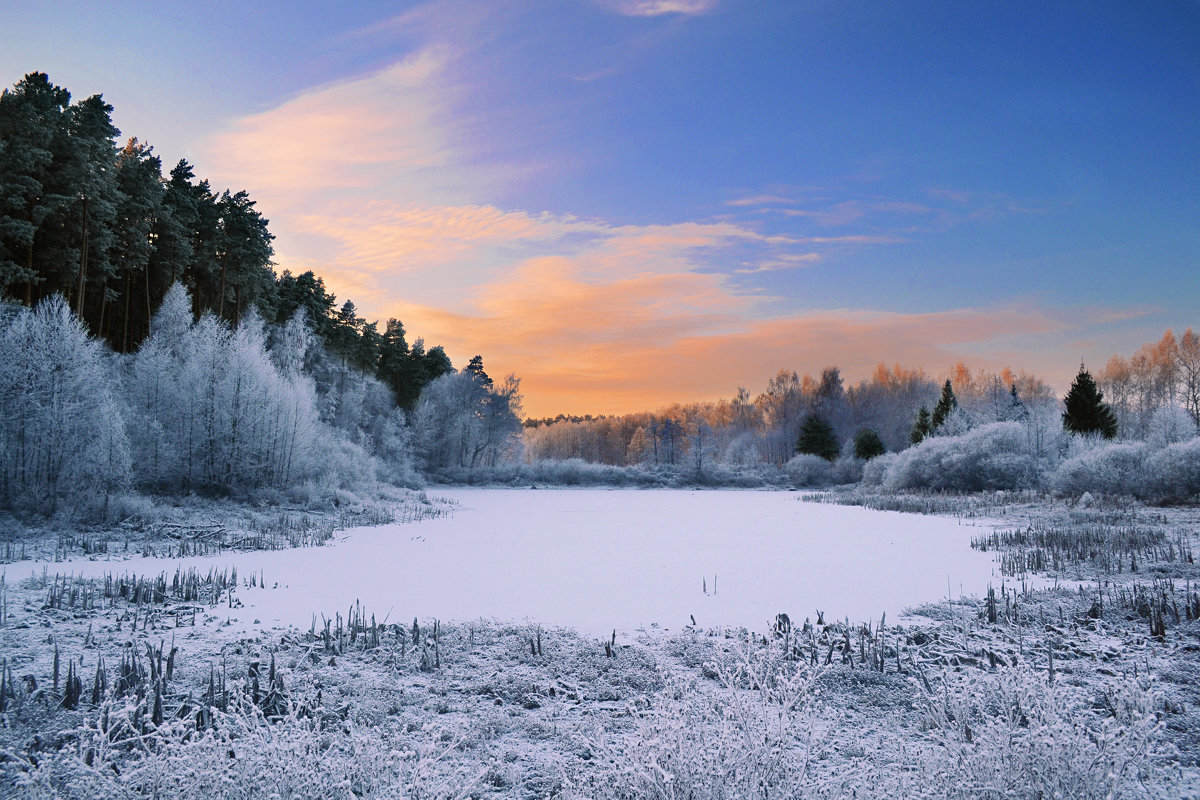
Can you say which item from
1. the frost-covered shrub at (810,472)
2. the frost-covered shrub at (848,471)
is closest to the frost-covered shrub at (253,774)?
the frost-covered shrub at (810,472)

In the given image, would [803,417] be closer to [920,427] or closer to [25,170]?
[920,427]

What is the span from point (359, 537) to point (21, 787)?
546 inches

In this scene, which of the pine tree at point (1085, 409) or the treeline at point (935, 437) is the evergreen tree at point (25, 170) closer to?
the treeline at point (935, 437)

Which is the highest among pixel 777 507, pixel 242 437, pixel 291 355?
pixel 291 355

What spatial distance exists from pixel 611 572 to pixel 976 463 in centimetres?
2890

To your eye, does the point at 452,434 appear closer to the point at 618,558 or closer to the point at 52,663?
the point at 618,558

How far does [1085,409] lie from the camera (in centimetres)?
4344

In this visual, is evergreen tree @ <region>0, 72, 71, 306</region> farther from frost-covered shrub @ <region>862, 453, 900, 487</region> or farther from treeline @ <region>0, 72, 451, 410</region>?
frost-covered shrub @ <region>862, 453, 900, 487</region>

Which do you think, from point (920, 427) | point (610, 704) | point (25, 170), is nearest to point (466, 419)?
point (25, 170)

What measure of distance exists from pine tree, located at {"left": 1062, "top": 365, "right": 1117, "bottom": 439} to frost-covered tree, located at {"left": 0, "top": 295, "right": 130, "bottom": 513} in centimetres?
5046

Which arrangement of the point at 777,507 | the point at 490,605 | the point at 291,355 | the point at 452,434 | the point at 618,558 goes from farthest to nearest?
the point at 452,434 < the point at 291,355 < the point at 777,507 < the point at 618,558 < the point at 490,605

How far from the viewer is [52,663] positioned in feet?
20.7

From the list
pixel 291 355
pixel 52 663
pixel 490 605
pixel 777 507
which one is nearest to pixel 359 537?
pixel 490 605

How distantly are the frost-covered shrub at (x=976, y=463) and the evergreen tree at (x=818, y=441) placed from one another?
25.9m
